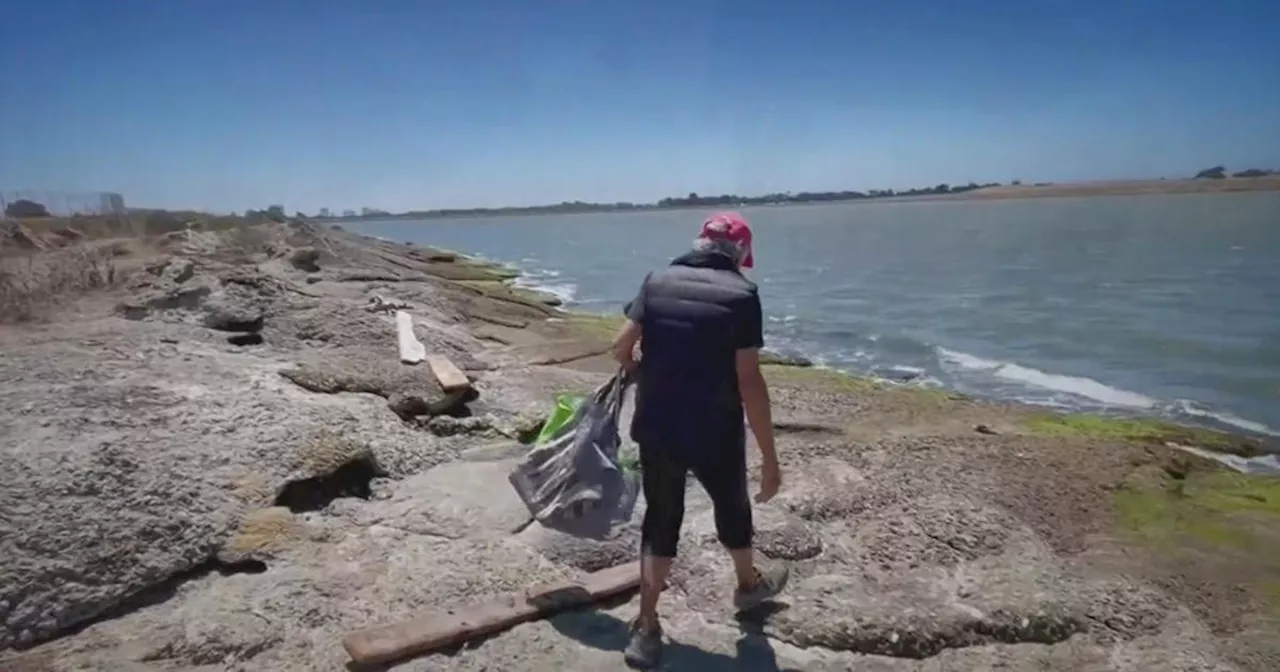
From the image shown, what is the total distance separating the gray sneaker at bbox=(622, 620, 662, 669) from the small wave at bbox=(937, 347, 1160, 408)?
12025mm

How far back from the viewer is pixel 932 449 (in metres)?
7.84

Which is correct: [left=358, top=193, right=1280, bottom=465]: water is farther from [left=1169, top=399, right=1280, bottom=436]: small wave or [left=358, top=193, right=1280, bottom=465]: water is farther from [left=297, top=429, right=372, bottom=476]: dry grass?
[left=297, top=429, right=372, bottom=476]: dry grass

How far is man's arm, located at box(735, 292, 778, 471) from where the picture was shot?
3553 millimetres

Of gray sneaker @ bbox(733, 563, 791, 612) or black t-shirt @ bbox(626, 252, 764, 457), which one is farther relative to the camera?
gray sneaker @ bbox(733, 563, 791, 612)

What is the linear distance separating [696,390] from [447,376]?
15.9 ft

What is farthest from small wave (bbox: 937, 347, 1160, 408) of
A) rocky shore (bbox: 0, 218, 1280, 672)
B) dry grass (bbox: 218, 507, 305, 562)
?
dry grass (bbox: 218, 507, 305, 562)

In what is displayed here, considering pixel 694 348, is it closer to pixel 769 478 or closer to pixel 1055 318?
pixel 769 478

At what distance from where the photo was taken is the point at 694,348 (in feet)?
11.8

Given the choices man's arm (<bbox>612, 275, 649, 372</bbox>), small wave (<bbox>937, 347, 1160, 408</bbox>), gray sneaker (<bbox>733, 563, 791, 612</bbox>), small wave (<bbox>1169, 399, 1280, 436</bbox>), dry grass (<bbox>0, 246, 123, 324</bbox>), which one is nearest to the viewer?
man's arm (<bbox>612, 275, 649, 372</bbox>)

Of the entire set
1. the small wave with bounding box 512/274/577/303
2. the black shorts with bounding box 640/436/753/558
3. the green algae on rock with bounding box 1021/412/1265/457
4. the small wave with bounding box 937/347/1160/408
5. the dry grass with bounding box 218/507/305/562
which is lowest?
the small wave with bounding box 512/274/577/303

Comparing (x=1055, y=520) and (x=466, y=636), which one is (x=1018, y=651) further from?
(x=466, y=636)

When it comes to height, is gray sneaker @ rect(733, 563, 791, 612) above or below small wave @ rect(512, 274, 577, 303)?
above

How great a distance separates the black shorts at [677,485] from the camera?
12.4ft

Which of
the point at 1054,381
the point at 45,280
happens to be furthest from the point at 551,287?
the point at 45,280
